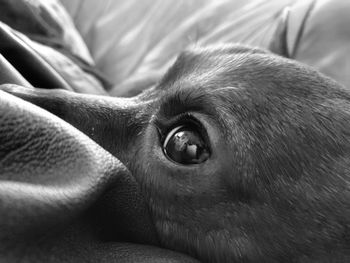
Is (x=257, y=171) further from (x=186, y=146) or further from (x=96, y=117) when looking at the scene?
(x=96, y=117)

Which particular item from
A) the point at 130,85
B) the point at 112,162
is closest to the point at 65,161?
the point at 112,162

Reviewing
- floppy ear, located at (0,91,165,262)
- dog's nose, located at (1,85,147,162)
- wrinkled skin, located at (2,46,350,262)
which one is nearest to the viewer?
floppy ear, located at (0,91,165,262)

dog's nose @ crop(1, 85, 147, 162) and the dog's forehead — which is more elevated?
the dog's forehead

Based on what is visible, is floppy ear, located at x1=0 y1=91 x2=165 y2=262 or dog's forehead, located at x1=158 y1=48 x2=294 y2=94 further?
dog's forehead, located at x1=158 y1=48 x2=294 y2=94

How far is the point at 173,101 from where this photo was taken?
0.61m

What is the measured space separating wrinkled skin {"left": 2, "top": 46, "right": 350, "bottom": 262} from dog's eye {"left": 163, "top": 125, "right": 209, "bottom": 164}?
1 centimetres

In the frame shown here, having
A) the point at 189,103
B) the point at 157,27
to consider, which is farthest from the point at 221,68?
the point at 157,27

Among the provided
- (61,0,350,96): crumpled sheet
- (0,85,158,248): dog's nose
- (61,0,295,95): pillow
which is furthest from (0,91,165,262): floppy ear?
(61,0,295,95): pillow

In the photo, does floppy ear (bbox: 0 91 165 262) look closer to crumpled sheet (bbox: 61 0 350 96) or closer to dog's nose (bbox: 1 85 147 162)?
dog's nose (bbox: 1 85 147 162)

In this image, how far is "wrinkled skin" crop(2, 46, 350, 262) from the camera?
503mm

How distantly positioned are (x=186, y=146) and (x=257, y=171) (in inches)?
3.4

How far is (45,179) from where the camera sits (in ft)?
1.46

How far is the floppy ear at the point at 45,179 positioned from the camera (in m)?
0.40

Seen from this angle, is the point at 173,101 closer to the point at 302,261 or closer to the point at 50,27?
the point at 302,261
